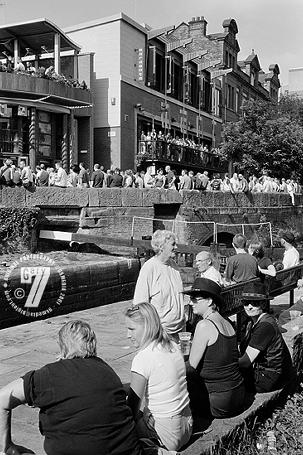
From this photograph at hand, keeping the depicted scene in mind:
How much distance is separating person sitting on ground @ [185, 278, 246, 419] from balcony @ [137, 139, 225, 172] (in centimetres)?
2323

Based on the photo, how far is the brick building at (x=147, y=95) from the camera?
1038 inches

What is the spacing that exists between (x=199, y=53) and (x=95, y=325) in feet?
84.1

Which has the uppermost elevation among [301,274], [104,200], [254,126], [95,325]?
[254,126]

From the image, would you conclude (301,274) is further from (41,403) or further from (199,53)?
(199,53)

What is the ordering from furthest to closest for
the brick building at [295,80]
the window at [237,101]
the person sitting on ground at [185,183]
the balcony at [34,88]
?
1. the brick building at [295,80]
2. the window at [237,101]
3. the balcony at [34,88]
4. the person sitting on ground at [185,183]

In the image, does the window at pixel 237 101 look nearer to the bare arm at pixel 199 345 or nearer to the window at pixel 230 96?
the window at pixel 230 96

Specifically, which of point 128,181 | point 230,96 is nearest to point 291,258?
point 128,181

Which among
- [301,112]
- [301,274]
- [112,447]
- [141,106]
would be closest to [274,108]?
[301,112]

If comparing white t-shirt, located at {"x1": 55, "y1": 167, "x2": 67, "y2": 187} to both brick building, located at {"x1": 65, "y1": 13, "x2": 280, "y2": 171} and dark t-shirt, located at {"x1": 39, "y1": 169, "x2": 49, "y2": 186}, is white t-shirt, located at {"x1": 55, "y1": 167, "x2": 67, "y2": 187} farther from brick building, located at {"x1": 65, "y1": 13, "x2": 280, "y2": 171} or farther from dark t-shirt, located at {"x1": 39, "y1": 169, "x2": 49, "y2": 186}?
brick building, located at {"x1": 65, "y1": 13, "x2": 280, "y2": 171}

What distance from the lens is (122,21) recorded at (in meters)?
25.9

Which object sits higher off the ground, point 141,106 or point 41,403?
point 141,106

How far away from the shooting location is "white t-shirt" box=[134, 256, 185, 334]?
566 cm

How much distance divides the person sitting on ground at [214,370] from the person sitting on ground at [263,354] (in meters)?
0.39

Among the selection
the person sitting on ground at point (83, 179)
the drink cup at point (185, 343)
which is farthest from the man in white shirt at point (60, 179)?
the drink cup at point (185, 343)
